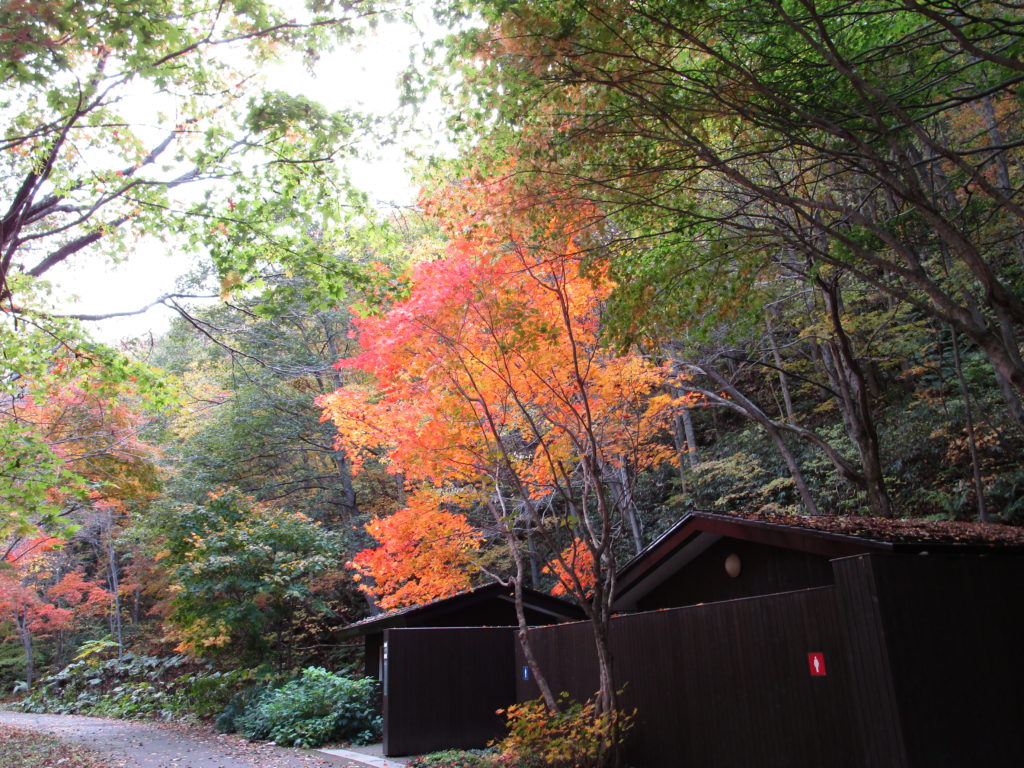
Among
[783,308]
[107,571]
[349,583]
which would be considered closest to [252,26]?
[783,308]

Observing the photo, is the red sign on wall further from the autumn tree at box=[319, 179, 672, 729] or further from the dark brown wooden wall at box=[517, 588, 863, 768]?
the autumn tree at box=[319, 179, 672, 729]

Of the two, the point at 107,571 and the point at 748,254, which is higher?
the point at 748,254

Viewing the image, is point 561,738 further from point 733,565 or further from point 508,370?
point 508,370

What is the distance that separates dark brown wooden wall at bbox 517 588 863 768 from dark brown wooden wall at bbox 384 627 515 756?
162 inches

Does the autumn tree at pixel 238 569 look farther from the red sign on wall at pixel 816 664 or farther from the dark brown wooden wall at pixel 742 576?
the red sign on wall at pixel 816 664

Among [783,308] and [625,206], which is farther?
[783,308]

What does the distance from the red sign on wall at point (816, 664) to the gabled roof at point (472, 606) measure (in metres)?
7.11

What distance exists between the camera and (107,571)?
28.4 m

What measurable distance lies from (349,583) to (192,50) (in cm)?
1782

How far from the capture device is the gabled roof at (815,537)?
5.77 m

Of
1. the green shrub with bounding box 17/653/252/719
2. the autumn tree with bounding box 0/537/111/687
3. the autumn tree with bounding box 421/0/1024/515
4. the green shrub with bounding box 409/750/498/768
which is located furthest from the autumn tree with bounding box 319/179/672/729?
the autumn tree with bounding box 0/537/111/687

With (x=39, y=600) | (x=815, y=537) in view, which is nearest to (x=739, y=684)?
(x=815, y=537)

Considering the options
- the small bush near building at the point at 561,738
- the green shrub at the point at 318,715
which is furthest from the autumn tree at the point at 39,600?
the small bush near building at the point at 561,738

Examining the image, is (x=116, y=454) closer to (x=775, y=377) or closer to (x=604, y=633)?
(x=604, y=633)
